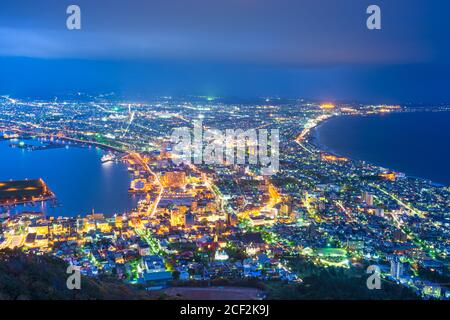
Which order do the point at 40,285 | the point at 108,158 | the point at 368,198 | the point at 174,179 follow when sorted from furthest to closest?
the point at 108,158 < the point at 174,179 < the point at 368,198 < the point at 40,285

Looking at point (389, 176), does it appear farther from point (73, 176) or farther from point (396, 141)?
point (396, 141)

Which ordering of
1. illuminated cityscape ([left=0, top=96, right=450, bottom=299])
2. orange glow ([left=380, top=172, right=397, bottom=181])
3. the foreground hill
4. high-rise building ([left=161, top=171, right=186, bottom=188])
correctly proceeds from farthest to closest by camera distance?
orange glow ([left=380, top=172, right=397, bottom=181])
high-rise building ([left=161, top=171, right=186, bottom=188])
illuminated cityscape ([left=0, top=96, right=450, bottom=299])
the foreground hill

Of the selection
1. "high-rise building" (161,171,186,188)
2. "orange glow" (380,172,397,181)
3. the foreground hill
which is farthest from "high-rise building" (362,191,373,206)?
the foreground hill

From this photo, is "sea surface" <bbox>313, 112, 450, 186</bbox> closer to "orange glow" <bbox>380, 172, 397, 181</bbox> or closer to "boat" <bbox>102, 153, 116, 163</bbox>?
"orange glow" <bbox>380, 172, 397, 181</bbox>

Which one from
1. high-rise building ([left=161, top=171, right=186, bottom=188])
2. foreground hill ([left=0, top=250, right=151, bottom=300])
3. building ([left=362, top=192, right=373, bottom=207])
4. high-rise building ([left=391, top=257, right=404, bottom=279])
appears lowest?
high-rise building ([left=391, top=257, right=404, bottom=279])

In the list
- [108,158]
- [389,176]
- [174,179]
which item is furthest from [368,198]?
[108,158]

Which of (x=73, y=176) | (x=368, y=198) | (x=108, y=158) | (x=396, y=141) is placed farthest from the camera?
(x=396, y=141)
